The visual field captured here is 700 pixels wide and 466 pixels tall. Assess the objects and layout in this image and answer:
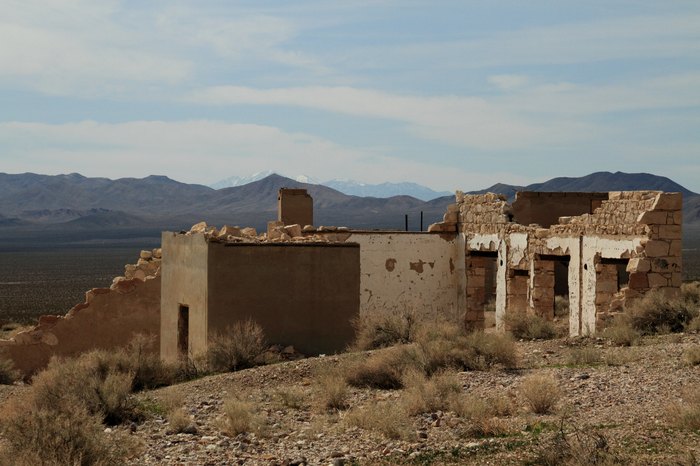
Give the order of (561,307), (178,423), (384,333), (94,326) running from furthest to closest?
(561,307)
(94,326)
(384,333)
(178,423)

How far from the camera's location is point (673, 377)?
1280cm

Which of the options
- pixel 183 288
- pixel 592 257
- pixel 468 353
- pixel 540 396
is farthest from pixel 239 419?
pixel 592 257

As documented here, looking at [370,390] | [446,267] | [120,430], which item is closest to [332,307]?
[446,267]

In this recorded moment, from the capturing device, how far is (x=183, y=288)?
2052 centimetres

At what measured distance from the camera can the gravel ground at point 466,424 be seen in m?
9.79

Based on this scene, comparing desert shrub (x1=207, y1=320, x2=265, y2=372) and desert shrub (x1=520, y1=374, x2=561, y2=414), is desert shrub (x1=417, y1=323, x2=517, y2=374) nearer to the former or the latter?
desert shrub (x1=520, y1=374, x2=561, y2=414)

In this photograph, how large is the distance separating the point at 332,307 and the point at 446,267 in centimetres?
455

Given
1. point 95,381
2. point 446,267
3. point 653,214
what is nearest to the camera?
point 95,381

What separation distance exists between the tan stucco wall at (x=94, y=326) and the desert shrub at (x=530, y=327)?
8.32m

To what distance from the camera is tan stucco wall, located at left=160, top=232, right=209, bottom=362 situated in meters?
19.2

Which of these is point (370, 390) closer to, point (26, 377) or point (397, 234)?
point (397, 234)

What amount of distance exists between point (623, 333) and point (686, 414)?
20.7ft

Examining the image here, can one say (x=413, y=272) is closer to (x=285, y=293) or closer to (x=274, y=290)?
(x=285, y=293)

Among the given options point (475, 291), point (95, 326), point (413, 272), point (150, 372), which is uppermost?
point (413, 272)
